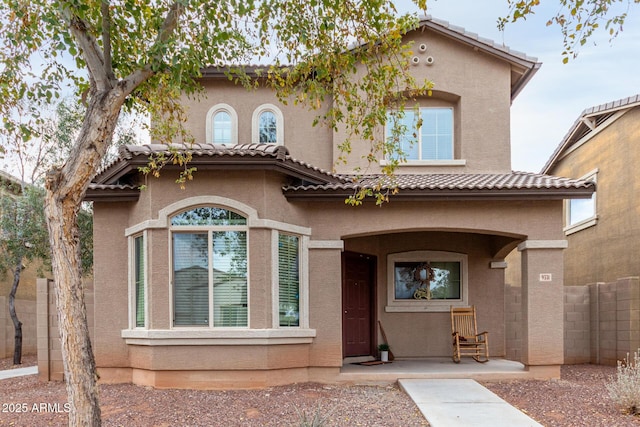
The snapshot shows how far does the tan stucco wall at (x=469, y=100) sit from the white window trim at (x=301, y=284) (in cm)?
A: 280

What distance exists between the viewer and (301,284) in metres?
9.52

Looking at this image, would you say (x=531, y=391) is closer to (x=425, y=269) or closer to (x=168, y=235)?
(x=425, y=269)

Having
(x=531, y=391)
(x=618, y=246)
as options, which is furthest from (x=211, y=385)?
(x=618, y=246)

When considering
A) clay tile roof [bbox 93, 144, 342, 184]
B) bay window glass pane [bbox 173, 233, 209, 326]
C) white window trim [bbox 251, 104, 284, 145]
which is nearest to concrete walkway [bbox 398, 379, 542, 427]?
bay window glass pane [bbox 173, 233, 209, 326]

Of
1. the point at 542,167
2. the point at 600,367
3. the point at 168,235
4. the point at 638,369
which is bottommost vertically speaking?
the point at 600,367

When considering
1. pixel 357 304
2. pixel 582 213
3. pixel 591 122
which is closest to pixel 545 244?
pixel 357 304

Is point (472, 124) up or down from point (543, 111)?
down

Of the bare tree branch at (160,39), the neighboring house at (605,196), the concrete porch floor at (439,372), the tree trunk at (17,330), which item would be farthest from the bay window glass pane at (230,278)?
the neighboring house at (605,196)

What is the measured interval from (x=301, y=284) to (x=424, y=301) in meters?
3.79

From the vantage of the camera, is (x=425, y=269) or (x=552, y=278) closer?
(x=552, y=278)

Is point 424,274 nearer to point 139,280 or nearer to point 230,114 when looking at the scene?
point 230,114

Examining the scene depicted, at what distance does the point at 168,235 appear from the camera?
9.03m

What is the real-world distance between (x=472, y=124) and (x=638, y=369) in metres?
6.13

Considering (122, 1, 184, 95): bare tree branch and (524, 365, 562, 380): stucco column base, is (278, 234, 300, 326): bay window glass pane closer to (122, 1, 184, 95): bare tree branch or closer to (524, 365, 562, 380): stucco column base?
A: (122, 1, 184, 95): bare tree branch
